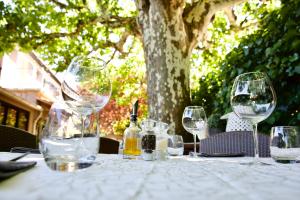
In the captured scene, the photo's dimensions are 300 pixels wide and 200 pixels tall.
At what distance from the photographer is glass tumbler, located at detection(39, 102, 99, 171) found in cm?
59

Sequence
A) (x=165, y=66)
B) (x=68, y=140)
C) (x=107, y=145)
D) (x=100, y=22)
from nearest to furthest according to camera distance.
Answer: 1. (x=68, y=140)
2. (x=107, y=145)
3. (x=165, y=66)
4. (x=100, y=22)

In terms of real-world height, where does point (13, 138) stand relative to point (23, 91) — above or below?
below

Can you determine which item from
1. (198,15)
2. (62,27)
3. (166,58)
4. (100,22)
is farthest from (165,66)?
Answer: (62,27)

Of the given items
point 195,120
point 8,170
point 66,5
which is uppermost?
point 66,5

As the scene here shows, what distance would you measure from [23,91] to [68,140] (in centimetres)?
1393

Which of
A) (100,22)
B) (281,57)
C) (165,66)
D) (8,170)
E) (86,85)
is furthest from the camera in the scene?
(100,22)

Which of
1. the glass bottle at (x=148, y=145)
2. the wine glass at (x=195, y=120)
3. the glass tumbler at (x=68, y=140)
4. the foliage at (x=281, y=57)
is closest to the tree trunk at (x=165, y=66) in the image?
the foliage at (x=281, y=57)

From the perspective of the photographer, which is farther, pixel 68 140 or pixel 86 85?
pixel 86 85

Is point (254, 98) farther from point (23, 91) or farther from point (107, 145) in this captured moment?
point (23, 91)

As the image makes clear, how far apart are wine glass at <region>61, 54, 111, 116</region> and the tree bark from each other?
280 centimetres

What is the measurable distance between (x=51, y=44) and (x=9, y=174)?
21.2 feet

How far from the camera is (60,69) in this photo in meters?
6.33

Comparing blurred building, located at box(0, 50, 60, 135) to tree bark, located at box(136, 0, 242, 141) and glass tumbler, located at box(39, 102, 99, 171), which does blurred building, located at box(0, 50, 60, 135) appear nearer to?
tree bark, located at box(136, 0, 242, 141)

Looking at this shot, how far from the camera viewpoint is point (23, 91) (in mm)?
13312
